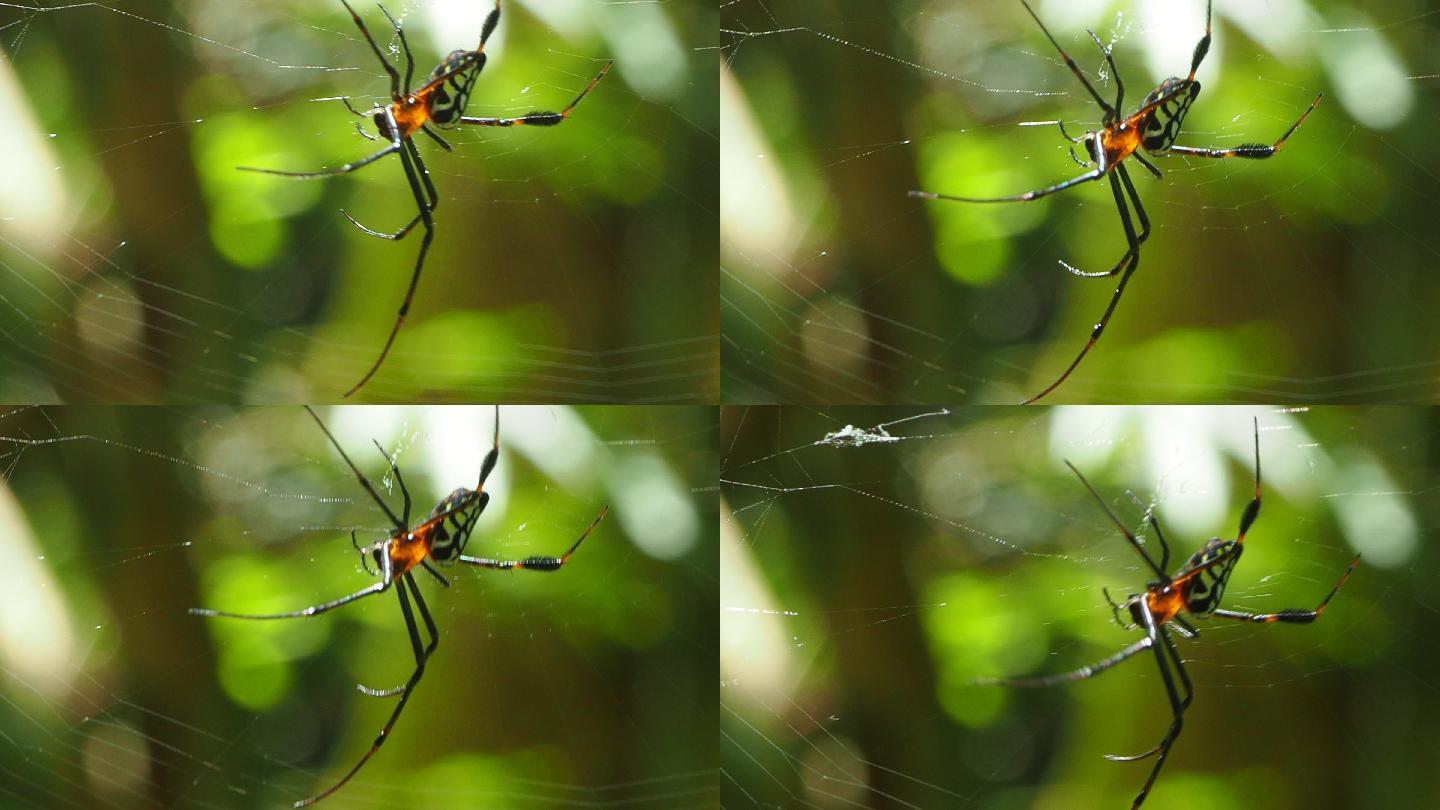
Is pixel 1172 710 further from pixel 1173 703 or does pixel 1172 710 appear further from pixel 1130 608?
pixel 1130 608

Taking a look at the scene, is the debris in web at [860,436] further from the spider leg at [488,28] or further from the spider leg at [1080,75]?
the spider leg at [488,28]

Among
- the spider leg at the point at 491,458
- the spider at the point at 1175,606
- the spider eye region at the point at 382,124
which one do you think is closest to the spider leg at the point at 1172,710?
the spider at the point at 1175,606

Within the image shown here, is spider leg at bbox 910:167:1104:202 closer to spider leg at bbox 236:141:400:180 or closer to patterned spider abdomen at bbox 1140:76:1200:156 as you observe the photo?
patterned spider abdomen at bbox 1140:76:1200:156

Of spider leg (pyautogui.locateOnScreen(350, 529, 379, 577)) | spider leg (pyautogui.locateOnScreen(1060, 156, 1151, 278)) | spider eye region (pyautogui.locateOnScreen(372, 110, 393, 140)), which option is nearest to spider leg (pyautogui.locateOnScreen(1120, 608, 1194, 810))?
spider leg (pyautogui.locateOnScreen(1060, 156, 1151, 278))

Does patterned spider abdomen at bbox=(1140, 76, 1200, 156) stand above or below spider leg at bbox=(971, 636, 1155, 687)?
above

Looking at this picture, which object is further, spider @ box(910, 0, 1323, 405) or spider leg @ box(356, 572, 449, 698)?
spider leg @ box(356, 572, 449, 698)

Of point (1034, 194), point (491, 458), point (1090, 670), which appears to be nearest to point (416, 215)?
point (491, 458)

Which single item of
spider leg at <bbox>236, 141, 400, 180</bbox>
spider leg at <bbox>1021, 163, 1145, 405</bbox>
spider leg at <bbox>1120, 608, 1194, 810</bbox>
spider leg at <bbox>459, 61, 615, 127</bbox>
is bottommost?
spider leg at <bbox>1120, 608, 1194, 810</bbox>
